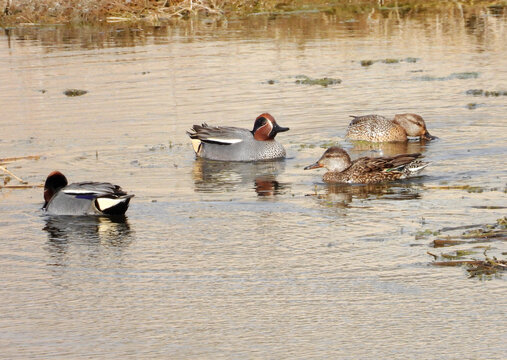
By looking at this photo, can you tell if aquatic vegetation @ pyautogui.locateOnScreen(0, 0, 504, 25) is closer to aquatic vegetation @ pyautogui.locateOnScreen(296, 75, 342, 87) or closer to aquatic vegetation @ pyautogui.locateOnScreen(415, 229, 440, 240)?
aquatic vegetation @ pyautogui.locateOnScreen(296, 75, 342, 87)

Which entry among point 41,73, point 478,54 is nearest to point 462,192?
point 478,54

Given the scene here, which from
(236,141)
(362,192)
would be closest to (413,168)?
(362,192)

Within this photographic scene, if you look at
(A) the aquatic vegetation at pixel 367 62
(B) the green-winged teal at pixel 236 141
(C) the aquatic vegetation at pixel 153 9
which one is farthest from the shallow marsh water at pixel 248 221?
(C) the aquatic vegetation at pixel 153 9

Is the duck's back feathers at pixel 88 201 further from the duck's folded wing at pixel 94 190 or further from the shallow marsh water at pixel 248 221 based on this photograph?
the shallow marsh water at pixel 248 221

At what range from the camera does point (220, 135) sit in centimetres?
1558

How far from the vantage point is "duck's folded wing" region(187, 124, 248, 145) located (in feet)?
50.8

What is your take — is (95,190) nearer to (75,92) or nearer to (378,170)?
(378,170)

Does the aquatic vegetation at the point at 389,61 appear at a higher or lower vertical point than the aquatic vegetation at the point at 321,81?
higher

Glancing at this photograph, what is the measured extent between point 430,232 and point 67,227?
4.02 meters

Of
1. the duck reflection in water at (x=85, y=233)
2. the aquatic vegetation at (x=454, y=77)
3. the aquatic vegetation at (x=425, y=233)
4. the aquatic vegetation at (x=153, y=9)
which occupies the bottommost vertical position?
the duck reflection in water at (x=85, y=233)

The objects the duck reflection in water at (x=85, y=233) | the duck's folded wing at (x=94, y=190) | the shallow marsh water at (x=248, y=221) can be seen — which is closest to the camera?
the shallow marsh water at (x=248, y=221)

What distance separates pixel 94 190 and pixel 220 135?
4.01 metres

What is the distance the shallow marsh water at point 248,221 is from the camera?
7719 millimetres

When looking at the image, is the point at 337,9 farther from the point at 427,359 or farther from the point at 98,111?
the point at 427,359
